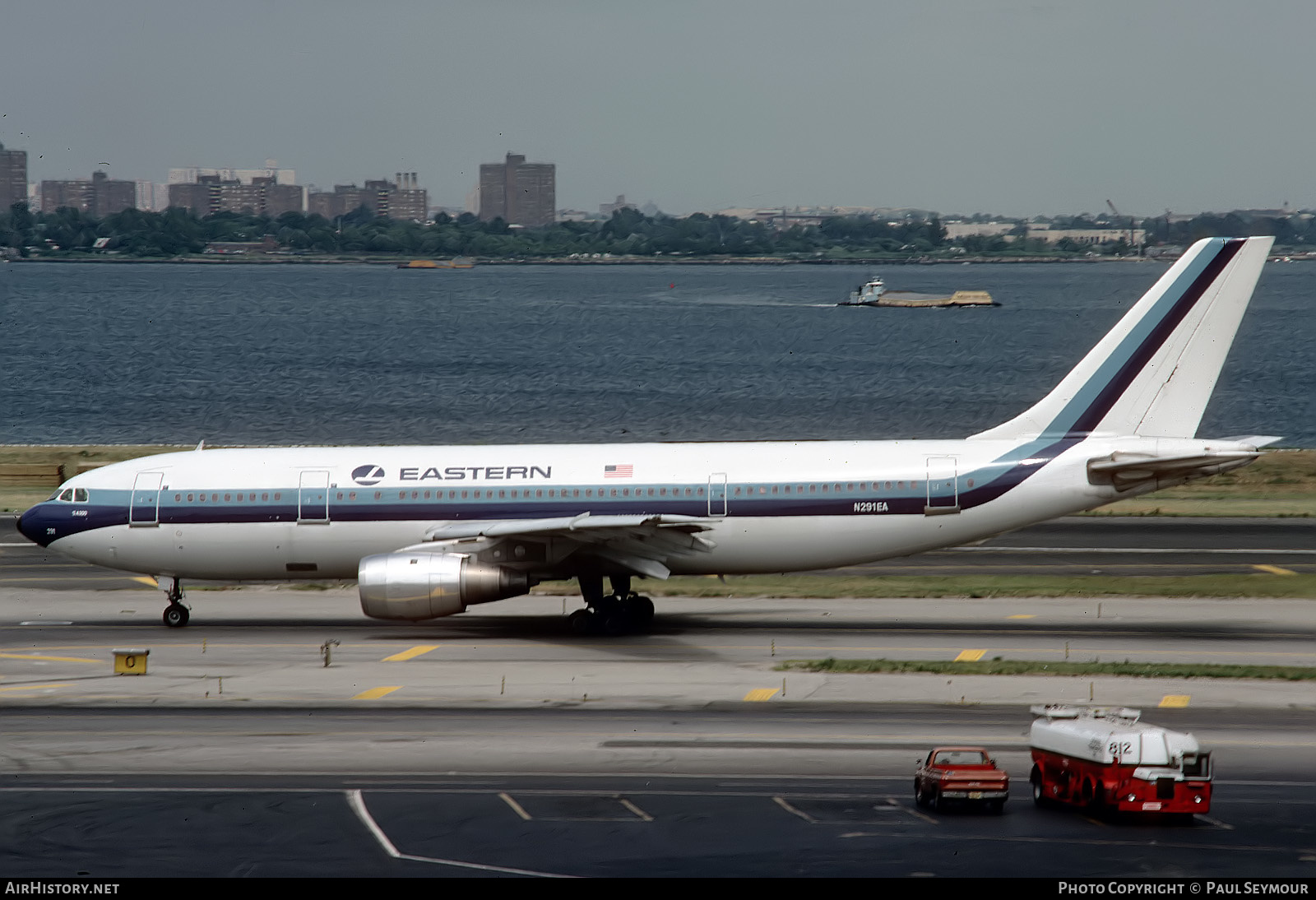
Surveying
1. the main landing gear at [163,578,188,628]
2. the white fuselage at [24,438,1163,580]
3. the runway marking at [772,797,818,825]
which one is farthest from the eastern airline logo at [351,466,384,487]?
the runway marking at [772,797,818,825]

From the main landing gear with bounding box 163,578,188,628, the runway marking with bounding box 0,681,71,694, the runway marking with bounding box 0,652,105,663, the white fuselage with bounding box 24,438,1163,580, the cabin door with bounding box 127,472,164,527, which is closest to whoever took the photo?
the runway marking with bounding box 0,681,71,694

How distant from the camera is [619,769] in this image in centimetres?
2564

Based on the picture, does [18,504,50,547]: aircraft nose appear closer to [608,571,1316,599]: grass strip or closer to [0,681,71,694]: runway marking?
[0,681,71,694]: runway marking

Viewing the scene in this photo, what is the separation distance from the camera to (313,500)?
131 ft

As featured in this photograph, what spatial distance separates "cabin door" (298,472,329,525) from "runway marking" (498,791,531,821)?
17.3 m

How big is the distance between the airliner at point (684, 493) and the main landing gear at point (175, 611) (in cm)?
14

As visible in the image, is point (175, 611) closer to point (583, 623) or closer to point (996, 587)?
point (583, 623)

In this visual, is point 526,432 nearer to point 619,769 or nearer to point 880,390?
point 880,390

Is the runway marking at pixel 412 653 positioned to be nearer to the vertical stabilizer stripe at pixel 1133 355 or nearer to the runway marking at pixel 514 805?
the runway marking at pixel 514 805

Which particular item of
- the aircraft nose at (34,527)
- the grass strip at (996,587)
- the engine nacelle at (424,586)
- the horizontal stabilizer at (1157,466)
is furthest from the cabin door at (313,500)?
the horizontal stabilizer at (1157,466)

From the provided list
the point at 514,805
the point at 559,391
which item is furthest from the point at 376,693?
the point at 559,391

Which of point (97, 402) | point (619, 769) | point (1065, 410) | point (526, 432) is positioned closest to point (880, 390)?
point (526, 432)

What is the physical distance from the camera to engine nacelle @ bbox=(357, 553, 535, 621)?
3684 cm

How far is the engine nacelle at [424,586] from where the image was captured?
3684cm
